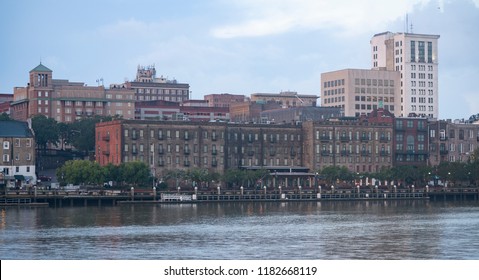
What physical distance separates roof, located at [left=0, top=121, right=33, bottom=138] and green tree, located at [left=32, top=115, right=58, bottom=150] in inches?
919

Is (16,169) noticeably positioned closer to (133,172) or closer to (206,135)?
(133,172)

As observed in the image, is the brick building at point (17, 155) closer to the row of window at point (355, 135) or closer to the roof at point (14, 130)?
the roof at point (14, 130)

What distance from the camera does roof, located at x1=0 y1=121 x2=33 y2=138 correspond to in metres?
139

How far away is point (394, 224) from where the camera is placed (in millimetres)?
86500

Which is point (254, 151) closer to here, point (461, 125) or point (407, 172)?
point (407, 172)

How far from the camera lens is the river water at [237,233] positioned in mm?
59781

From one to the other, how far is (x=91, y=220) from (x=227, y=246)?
3006cm

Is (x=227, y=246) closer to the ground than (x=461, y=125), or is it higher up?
closer to the ground

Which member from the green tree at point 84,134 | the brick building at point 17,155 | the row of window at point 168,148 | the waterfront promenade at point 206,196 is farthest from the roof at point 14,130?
the green tree at point 84,134

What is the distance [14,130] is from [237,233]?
70.6 metres

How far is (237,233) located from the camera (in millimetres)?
75625

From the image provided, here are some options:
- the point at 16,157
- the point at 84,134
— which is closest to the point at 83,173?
the point at 16,157
